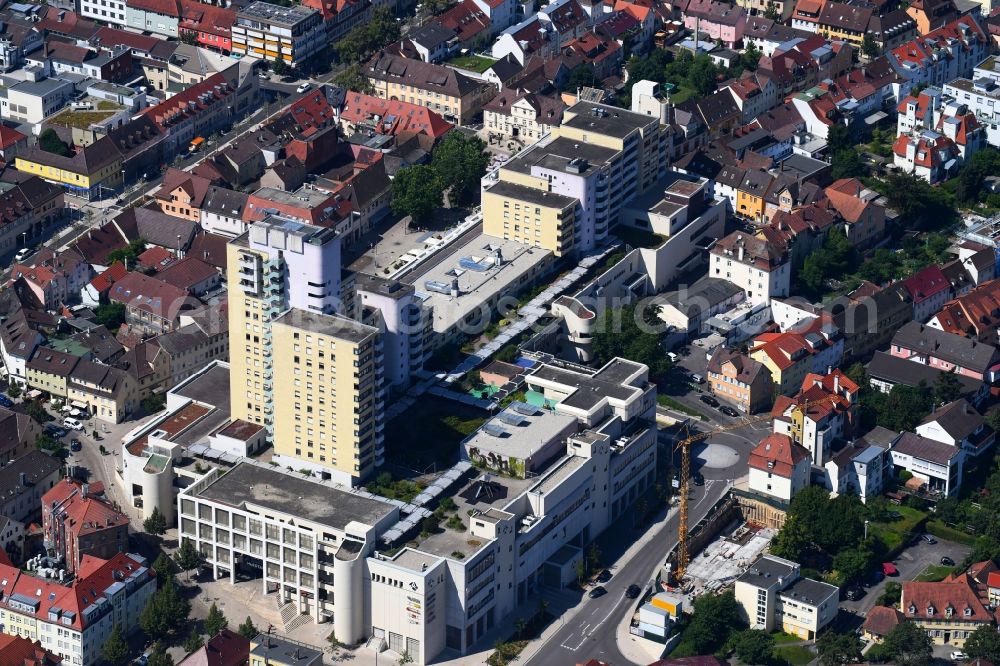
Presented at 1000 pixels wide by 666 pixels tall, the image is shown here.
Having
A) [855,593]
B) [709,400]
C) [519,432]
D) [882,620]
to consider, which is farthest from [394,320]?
[882,620]

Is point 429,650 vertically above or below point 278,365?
below

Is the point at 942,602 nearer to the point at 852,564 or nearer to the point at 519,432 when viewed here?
the point at 852,564

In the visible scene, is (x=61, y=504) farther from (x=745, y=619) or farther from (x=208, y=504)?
(x=745, y=619)

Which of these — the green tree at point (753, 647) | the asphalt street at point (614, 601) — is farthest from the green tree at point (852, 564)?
the asphalt street at point (614, 601)

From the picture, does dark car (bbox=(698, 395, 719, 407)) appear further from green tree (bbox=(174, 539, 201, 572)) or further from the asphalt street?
green tree (bbox=(174, 539, 201, 572))

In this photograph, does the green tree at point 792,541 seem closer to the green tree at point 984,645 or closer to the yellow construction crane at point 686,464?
the yellow construction crane at point 686,464

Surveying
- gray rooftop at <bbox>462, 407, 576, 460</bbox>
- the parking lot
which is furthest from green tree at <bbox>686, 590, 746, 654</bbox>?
gray rooftop at <bbox>462, 407, 576, 460</bbox>

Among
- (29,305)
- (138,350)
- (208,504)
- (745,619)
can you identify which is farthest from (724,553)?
(29,305)
